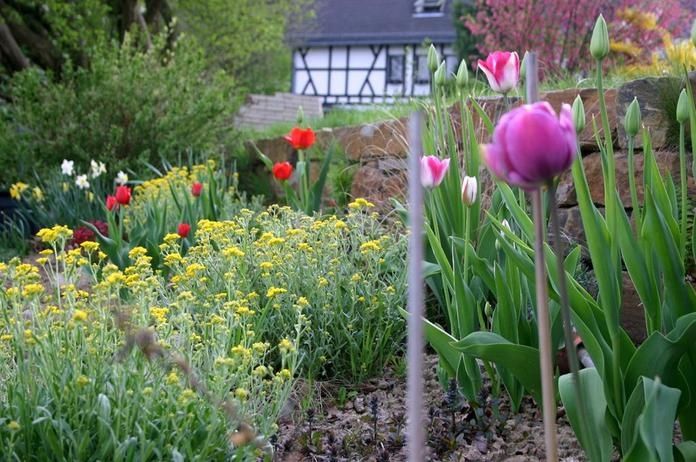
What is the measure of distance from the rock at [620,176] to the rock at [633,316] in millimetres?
466

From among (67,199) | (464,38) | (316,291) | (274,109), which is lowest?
(274,109)

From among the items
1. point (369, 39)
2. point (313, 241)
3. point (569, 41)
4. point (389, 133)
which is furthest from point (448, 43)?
point (313, 241)

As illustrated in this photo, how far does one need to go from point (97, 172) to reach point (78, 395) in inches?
166

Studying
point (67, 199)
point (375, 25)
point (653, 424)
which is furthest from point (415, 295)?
point (375, 25)

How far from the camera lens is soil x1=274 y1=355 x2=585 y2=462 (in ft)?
7.60

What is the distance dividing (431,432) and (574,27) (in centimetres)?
699

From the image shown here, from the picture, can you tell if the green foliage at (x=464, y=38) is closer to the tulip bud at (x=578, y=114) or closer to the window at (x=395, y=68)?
the tulip bud at (x=578, y=114)

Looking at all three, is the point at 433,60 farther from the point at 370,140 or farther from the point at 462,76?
the point at 370,140

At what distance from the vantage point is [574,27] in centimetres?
848

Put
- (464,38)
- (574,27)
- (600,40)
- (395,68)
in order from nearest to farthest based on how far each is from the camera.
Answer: (600,40) → (574,27) → (464,38) → (395,68)

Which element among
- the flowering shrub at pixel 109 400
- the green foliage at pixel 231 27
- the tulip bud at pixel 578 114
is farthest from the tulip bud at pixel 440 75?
the green foliage at pixel 231 27

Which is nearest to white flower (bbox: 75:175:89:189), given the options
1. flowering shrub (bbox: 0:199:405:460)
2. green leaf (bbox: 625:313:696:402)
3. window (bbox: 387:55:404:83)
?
flowering shrub (bbox: 0:199:405:460)

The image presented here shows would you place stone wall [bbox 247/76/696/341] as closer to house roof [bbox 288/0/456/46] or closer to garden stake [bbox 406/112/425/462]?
garden stake [bbox 406/112/425/462]

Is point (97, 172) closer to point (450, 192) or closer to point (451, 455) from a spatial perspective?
point (450, 192)
